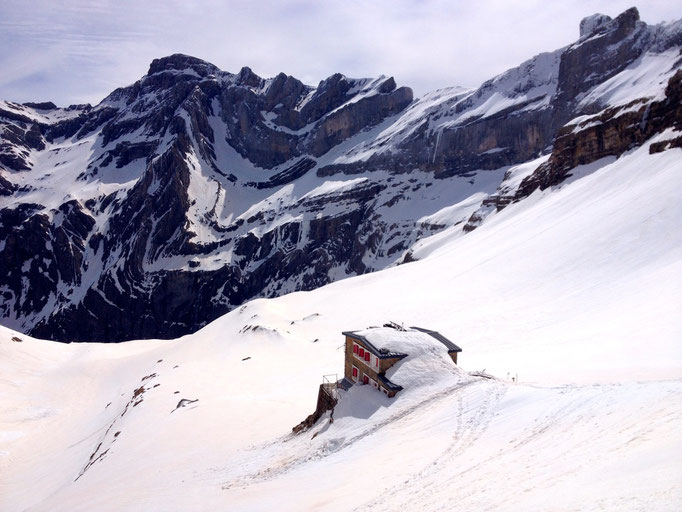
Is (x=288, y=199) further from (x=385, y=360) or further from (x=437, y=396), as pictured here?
(x=437, y=396)

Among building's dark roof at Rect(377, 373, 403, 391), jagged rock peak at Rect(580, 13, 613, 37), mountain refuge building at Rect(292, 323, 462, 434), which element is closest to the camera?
building's dark roof at Rect(377, 373, 403, 391)

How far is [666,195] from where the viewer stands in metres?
41.7

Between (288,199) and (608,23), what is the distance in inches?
4170

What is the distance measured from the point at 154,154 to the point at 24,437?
166 m

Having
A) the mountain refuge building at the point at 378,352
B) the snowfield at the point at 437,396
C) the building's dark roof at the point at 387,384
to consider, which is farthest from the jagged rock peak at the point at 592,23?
the building's dark roof at the point at 387,384

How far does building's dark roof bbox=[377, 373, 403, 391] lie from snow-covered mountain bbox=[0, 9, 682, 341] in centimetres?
6915

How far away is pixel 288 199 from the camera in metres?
169

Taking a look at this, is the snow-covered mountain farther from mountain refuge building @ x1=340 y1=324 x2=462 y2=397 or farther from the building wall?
mountain refuge building @ x1=340 y1=324 x2=462 y2=397

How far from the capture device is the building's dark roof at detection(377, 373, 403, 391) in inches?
862

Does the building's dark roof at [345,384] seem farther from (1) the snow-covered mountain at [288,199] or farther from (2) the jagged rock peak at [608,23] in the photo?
(2) the jagged rock peak at [608,23]

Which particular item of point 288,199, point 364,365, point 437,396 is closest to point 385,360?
point 364,365

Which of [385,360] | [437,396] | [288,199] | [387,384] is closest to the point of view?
[437,396]

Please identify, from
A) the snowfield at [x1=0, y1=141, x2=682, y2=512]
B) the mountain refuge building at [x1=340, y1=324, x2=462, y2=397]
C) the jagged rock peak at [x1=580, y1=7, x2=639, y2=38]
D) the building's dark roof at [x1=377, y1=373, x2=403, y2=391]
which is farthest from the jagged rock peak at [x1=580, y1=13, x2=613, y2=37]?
the building's dark roof at [x1=377, y1=373, x2=403, y2=391]

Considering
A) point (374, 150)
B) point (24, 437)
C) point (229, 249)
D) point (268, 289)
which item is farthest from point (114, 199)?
point (24, 437)
